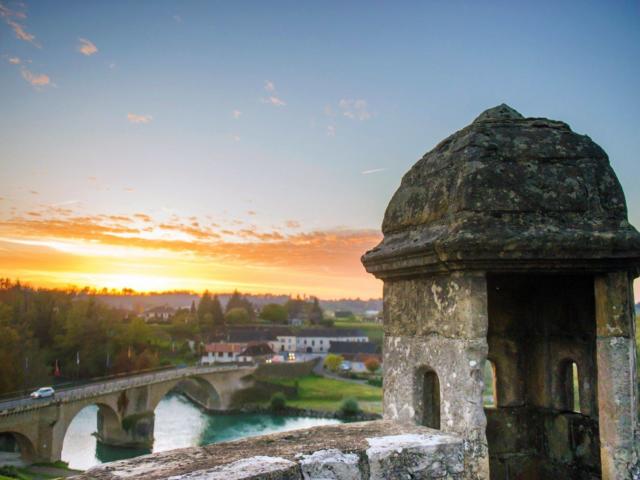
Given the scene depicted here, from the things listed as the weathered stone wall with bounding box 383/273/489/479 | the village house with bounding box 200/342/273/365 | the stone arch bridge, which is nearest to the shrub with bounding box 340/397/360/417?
the stone arch bridge

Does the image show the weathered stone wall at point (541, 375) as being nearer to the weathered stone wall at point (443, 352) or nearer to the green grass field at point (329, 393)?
the weathered stone wall at point (443, 352)

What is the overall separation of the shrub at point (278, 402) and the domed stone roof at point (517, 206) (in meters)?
48.8

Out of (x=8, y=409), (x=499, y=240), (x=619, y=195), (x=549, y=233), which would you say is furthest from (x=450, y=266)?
(x=8, y=409)

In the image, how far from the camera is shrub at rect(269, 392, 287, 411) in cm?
4992

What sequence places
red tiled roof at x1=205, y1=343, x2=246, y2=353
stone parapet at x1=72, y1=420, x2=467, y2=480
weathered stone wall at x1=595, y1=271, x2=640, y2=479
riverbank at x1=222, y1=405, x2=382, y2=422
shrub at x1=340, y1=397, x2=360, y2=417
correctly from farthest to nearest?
red tiled roof at x1=205, y1=343, x2=246, y2=353
shrub at x1=340, y1=397, x2=360, y2=417
riverbank at x1=222, y1=405, x2=382, y2=422
weathered stone wall at x1=595, y1=271, x2=640, y2=479
stone parapet at x1=72, y1=420, x2=467, y2=480

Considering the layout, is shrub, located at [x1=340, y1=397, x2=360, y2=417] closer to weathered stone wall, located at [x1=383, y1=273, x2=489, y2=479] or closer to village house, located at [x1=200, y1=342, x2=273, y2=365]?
village house, located at [x1=200, y1=342, x2=273, y2=365]

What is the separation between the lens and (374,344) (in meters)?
75.1

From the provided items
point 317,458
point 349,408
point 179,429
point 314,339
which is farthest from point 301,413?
point 317,458

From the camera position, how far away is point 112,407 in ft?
120

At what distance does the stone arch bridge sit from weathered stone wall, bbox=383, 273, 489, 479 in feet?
96.7

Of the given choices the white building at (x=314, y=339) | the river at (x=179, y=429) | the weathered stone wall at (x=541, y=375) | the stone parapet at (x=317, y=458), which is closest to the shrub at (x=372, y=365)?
the white building at (x=314, y=339)

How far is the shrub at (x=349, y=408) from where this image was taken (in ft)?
147

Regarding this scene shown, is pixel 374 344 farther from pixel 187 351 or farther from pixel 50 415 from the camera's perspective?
pixel 50 415

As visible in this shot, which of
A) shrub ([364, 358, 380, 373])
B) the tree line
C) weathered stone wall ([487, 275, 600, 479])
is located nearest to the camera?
weathered stone wall ([487, 275, 600, 479])
